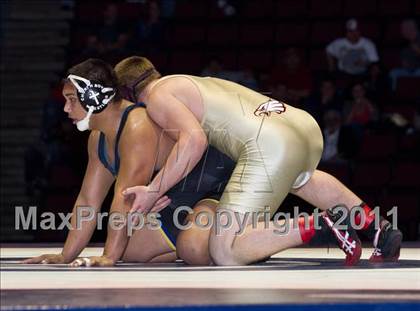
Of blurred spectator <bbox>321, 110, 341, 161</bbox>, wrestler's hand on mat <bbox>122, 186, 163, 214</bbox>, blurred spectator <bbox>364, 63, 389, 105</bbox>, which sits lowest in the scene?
blurred spectator <bbox>321, 110, 341, 161</bbox>

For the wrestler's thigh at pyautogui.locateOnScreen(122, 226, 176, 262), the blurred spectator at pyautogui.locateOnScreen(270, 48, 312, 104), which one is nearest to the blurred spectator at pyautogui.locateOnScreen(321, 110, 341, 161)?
the blurred spectator at pyautogui.locateOnScreen(270, 48, 312, 104)

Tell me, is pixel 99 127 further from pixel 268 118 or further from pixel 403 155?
pixel 403 155

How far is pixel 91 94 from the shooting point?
14.0 ft

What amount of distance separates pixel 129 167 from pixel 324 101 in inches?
191

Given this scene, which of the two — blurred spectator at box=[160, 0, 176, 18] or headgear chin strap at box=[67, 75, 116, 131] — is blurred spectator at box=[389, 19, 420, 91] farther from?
headgear chin strap at box=[67, 75, 116, 131]

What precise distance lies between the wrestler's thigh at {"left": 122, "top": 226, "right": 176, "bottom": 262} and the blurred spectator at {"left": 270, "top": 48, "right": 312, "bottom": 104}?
445 centimetres

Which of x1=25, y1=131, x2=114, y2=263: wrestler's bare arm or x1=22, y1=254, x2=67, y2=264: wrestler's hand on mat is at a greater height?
x1=25, y1=131, x2=114, y2=263: wrestler's bare arm

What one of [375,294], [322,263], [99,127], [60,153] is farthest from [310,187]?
[60,153]

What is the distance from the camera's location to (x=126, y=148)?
13.8 ft

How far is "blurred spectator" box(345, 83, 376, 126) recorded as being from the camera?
28.3 ft

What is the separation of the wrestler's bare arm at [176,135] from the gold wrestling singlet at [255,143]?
0.59ft

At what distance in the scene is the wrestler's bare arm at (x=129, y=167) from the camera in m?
4.14

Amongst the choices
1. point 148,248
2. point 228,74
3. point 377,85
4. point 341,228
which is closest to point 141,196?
point 148,248

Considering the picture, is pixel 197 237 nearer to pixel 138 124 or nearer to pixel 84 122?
Result: pixel 138 124
